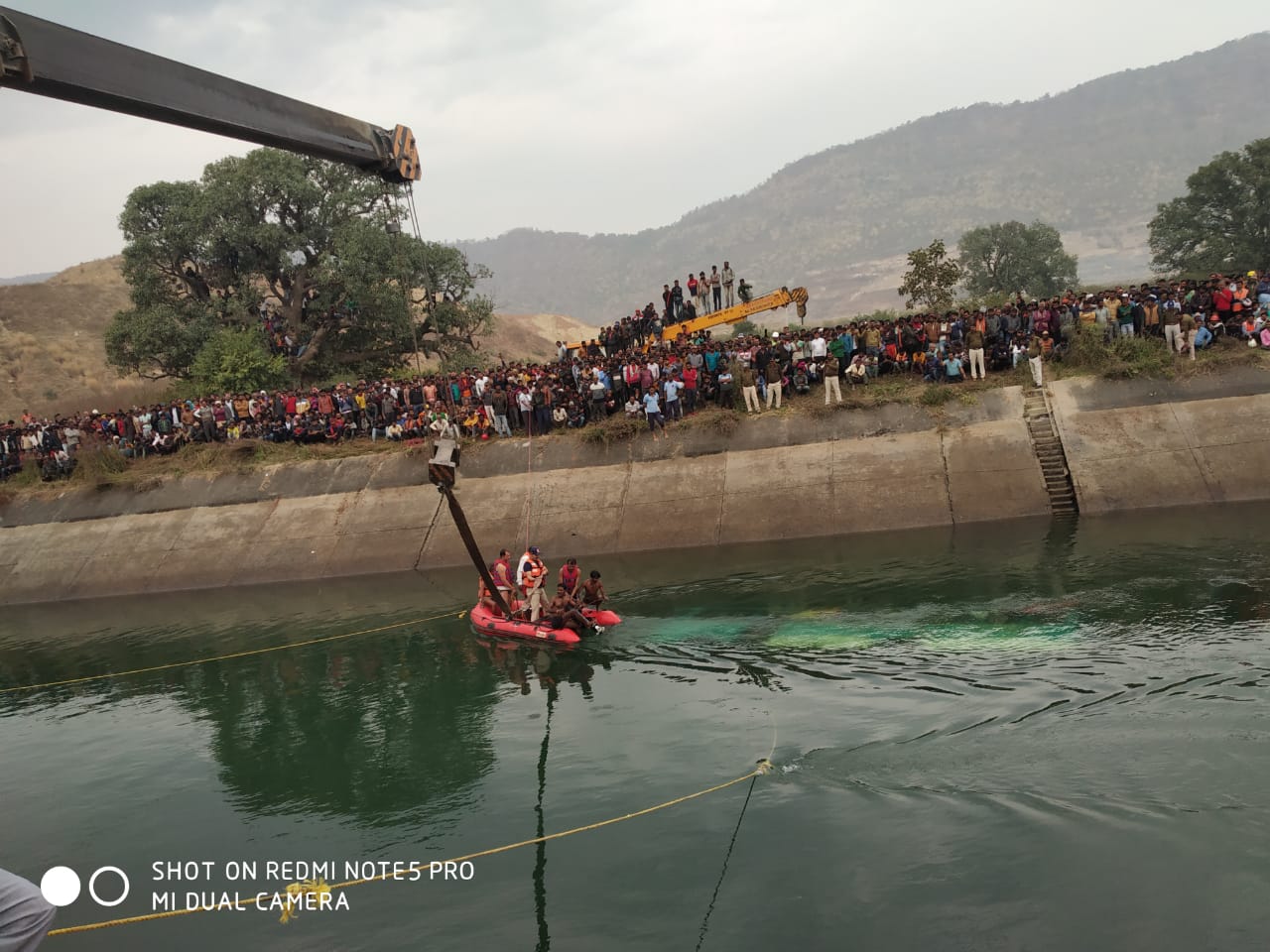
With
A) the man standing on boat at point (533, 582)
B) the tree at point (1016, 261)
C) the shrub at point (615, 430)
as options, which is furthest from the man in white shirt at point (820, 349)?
the tree at point (1016, 261)

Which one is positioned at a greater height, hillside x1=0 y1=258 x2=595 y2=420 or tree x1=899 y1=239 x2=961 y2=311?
hillside x1=0 y1=258 x2=595 y2=420

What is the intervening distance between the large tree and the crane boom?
33.0 metres

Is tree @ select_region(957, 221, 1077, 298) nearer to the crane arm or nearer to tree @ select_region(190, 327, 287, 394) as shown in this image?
the crane arm

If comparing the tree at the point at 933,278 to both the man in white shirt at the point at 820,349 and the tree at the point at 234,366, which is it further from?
the tree at the point at 234,366

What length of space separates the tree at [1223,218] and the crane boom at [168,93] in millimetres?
58370

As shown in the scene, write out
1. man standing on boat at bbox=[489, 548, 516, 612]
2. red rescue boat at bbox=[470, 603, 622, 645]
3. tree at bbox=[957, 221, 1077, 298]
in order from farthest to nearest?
tree at bbox=[957, 221, 1077, 298] → man standing on boat at bbox=[489, 548, 516, 612] → red rescue boat at bbox=[470, 603, 622, 645]

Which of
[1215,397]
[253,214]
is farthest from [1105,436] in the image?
[253,214]

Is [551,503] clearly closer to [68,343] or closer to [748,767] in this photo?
[748,767]

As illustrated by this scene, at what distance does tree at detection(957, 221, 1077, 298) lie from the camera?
7675cm

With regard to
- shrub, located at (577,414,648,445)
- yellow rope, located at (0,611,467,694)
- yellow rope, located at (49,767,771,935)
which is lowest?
yellow rope, located at (49,767,771,935)

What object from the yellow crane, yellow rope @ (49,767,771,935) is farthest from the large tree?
yellow rope @ (49,767,771,935)

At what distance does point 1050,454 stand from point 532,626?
52.1 feet

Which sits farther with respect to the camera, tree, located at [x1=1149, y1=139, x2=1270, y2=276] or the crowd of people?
tree, located at [x1=1149, y1=139, x2=1270, y2=276]

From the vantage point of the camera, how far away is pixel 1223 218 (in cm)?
6131
